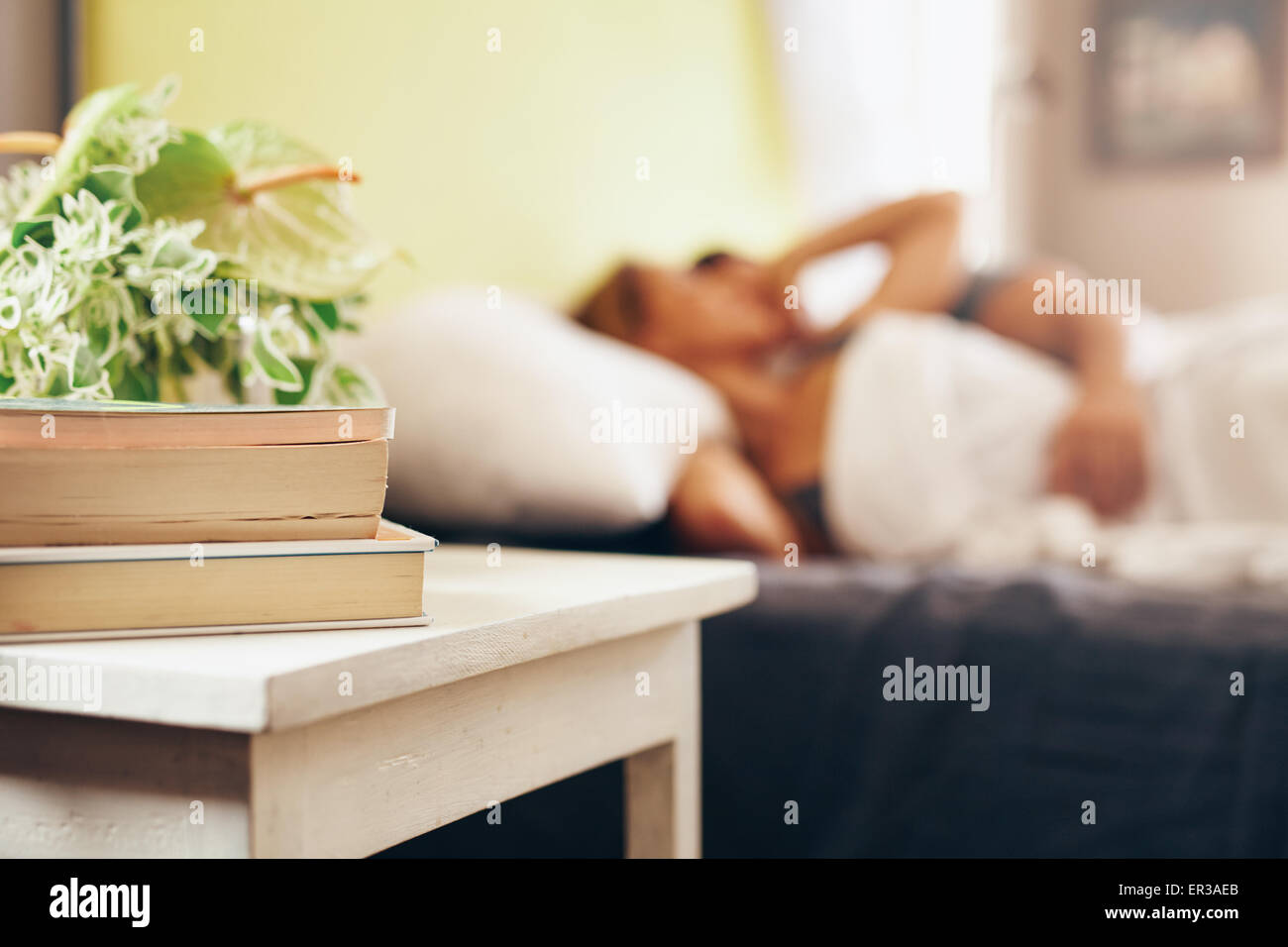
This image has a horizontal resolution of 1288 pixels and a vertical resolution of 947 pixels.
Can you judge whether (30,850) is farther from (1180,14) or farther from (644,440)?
(1180,14)

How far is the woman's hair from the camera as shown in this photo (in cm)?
162

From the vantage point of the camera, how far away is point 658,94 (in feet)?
6.28

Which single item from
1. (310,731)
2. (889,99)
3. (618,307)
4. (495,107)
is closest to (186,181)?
(310,731)

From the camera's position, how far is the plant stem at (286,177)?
0.53 meters

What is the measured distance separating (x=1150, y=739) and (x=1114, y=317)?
2.50ft

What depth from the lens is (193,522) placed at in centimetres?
44

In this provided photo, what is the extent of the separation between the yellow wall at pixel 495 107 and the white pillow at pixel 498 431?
0.81 ft

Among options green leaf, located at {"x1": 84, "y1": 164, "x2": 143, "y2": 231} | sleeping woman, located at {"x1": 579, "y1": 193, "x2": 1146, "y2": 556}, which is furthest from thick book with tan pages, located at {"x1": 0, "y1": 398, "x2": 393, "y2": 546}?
sleeping woman, located at {"x1": 579, "y1": 193, "x2": 1146, "y2": 556}

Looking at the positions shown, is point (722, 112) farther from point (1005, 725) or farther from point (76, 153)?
point (76, 153)

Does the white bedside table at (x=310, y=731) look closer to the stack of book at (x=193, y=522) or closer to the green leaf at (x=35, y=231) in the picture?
the stack of book at (x=193, y=522)

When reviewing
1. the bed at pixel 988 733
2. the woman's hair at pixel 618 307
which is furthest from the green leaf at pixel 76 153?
the woman's hair at pixel 618 307

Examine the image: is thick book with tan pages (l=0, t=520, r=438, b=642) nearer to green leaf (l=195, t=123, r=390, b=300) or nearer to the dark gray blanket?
green leaf (l=195, t=123, r=390, b=300)

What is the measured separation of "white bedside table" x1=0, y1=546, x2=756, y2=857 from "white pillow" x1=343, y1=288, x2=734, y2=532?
480mm
